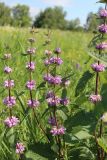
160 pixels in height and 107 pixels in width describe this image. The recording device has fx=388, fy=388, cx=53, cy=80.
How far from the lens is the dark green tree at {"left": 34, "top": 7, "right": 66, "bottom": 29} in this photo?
63.4 m

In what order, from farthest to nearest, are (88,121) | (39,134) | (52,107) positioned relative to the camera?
(39,134) < (52,107) < (88,121)

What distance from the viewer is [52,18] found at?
6525 centimetres

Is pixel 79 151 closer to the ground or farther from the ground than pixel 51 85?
closer to the ground

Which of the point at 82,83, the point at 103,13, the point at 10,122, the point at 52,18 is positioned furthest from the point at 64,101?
the point at 52,18

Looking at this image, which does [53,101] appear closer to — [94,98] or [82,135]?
[94,98]

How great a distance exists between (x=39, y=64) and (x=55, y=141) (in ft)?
8.46

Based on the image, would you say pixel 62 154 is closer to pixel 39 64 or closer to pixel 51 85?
pixel 51 85

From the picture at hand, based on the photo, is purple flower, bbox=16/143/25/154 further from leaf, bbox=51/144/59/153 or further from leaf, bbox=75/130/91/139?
leaf, bbox=75/130/91/139

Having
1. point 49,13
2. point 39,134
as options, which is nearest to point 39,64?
point 39,134

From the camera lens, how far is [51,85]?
1.94 m

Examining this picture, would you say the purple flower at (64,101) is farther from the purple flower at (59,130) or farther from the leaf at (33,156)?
the leaf at (33,156)

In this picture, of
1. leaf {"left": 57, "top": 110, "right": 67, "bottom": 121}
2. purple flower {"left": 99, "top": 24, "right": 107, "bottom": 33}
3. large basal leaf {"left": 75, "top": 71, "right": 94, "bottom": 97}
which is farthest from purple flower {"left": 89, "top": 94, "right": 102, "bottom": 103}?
purple flower {"left": 99, "top": 24, "right": 107, "bottom": 33}

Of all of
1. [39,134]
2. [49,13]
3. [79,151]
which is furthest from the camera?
[49,13]

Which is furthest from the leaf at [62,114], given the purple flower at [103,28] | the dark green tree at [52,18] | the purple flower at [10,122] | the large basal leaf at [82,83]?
the dark green tree at [52,18]
